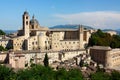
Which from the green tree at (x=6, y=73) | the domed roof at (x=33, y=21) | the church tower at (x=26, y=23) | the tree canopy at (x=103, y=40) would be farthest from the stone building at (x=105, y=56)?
the green tree at (x=6, y=73)

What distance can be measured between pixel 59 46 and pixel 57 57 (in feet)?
18.4

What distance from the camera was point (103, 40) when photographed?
57312mm

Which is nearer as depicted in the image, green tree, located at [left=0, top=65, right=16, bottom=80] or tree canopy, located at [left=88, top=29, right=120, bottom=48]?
green tree, located at [left=0, top=65, right=16, bottom=80]

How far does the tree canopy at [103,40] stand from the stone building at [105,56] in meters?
4.94

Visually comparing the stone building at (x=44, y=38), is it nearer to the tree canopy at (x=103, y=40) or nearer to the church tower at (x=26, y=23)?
the church tower at (x=26, y=23)

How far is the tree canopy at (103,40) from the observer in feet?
183

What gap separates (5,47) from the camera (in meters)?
51.9

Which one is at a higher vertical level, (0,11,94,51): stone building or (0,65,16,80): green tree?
(0,11,94,51): stone building

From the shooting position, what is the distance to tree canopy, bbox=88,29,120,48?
55888mm

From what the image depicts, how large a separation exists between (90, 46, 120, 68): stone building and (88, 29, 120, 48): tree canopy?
16.2 ft

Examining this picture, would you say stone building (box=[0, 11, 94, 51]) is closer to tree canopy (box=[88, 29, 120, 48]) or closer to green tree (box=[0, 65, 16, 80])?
tree canopy (box=[88, 29, 120, 48])

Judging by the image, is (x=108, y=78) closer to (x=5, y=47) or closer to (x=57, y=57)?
(x=57, y=57)

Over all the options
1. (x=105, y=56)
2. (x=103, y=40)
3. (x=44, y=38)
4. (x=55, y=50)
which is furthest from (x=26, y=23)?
(x=103, y=40)

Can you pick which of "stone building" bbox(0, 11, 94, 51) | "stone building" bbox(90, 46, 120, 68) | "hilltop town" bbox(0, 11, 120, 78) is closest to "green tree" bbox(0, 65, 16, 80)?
"hilltop town" bbox(0, 11, 120, 78)
